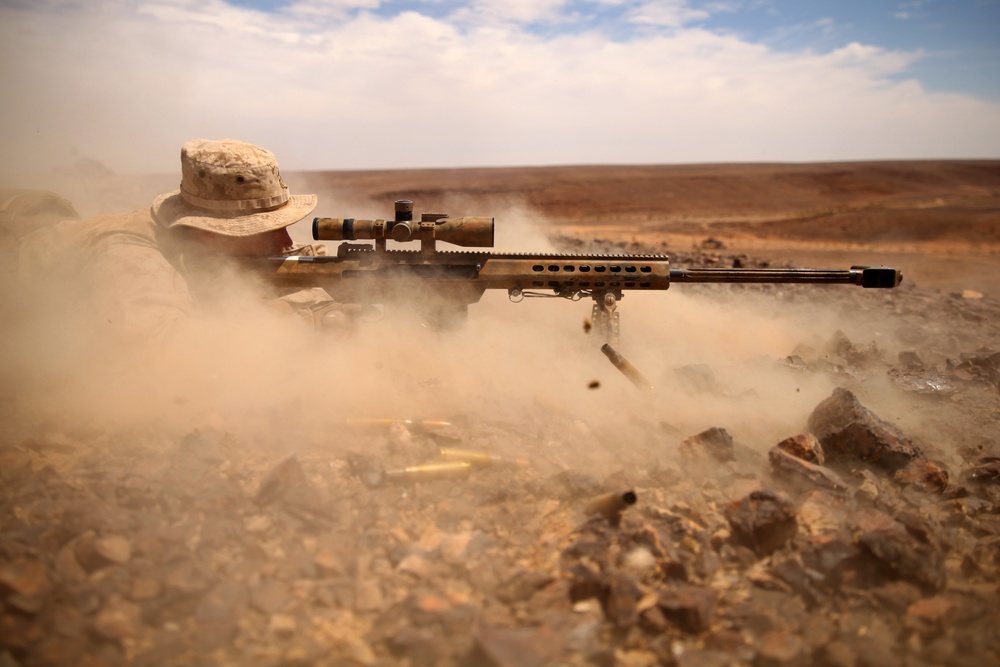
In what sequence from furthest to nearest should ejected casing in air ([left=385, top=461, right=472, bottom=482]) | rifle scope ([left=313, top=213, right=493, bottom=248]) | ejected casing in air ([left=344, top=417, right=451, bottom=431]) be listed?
rifle scope ([left=313, top=213, right=493, bottom=248]), ejected casing in air ([left=344, top=417, right=451, bottom=431]), ejected casing in air ([left=385, top=461, right=472, bottom=482])

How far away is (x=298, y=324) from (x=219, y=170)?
1.42m

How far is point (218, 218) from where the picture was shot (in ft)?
17.1

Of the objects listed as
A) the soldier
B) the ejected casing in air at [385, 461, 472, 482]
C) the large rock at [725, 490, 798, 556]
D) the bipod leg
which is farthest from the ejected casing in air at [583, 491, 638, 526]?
the soldier

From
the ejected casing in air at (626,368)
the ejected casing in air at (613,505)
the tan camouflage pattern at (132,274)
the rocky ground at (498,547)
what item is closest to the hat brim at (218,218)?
the tan camouflage pattern at (132,274)

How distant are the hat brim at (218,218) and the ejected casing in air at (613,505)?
3520 millimetres

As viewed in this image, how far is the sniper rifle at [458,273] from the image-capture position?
5477 mm

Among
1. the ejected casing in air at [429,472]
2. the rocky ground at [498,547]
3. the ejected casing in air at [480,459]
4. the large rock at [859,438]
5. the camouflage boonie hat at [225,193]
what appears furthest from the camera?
the camouflage boonie hat at [225,193]

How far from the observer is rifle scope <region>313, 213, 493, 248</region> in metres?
5.31

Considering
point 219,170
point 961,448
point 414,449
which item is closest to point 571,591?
point 414,449

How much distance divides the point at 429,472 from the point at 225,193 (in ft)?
9.80

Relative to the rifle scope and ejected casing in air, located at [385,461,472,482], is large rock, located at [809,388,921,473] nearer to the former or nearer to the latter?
ejected casing in air, located at [385,461,472,482]

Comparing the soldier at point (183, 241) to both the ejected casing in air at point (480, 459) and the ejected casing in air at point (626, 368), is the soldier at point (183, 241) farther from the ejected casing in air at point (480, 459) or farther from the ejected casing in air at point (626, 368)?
the ejected casing in air at point (626, 368)

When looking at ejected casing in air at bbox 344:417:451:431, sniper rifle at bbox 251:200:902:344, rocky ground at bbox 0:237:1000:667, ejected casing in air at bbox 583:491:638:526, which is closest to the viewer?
rocky ground at bbox 0:237:1000:667

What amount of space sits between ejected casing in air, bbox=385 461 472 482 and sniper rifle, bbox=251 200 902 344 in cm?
210
